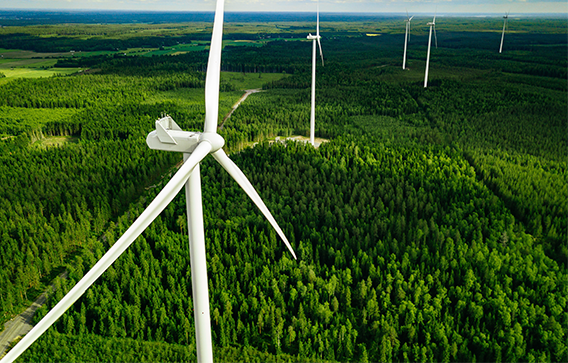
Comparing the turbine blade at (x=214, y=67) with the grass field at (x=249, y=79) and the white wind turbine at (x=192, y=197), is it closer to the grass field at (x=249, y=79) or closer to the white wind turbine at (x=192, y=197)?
the white wind turbine at (x=192, y=197)

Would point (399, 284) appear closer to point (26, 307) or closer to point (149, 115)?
point (26, 307)

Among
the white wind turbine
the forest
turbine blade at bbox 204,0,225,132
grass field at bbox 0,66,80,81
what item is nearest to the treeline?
the forest

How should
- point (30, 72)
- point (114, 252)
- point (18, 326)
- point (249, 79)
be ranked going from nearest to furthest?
point (114, 252) → point (18, 326) → point (30, 72) → point (249, 79)

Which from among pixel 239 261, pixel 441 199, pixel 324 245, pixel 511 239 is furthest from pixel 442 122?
pixel 239 261

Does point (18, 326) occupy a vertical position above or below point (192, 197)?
below

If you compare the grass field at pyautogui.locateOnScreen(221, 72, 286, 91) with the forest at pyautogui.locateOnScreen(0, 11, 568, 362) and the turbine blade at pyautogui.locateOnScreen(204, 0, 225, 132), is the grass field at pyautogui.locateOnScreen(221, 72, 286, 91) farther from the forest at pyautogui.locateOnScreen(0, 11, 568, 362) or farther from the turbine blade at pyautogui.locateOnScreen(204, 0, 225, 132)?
the turbine blade at pyautogui.locateOnScreen(204, 0, 225, 132)

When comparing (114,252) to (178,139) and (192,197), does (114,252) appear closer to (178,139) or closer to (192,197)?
(192,197)

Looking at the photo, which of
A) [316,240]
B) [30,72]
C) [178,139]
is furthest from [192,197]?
[30,72]
